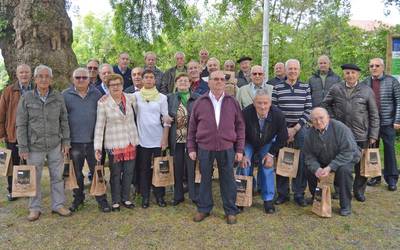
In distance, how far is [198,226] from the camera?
4.50 m

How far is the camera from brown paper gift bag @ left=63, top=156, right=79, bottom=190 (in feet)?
15.8

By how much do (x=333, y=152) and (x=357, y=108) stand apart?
808 millimetres

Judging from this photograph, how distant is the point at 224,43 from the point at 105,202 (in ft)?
41.1

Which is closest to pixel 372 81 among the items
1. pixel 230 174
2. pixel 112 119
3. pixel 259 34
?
pixel 230 174

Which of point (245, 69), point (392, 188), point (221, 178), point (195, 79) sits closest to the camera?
point (221, 178)

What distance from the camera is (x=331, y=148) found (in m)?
4.86

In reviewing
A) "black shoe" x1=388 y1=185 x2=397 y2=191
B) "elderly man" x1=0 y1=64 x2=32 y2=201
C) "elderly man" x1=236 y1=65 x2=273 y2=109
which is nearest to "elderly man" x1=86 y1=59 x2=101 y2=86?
"elderly man" x1=0 y1=64 x2=32 y2=201

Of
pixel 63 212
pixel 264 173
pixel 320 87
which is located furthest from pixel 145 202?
pixel 320 87

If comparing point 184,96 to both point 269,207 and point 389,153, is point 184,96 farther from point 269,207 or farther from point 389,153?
point 389,153

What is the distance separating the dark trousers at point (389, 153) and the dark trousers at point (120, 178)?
144 inches

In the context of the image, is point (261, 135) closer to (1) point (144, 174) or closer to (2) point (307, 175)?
(2) point (307, 175)

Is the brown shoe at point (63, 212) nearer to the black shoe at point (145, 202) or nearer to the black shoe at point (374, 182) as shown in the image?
the black shoe at point (145, 202)

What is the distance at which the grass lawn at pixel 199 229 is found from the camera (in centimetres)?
401

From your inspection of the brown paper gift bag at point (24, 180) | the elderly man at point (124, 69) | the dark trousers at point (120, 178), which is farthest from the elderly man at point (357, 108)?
the brown paper gift bag at point (24, 180)
